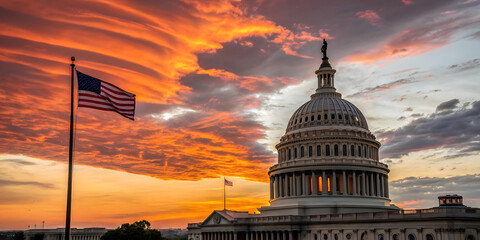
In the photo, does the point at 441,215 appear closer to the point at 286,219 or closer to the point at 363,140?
the point at 286,219

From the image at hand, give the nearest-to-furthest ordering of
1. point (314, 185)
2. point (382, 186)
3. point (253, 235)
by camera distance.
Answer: point (253, 235) → point (314, 185) → point (382, 186)

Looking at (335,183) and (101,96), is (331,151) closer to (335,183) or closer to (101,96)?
(335,183)

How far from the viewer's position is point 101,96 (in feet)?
126

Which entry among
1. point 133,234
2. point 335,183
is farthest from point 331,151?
point 133,234

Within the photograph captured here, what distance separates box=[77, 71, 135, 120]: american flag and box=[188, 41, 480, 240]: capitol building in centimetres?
5906

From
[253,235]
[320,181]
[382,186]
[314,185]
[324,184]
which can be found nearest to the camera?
[253,235]

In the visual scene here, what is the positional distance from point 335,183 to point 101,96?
80.5 metres

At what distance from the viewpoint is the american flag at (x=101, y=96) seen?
3712cm

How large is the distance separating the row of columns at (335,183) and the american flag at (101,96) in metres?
77.6

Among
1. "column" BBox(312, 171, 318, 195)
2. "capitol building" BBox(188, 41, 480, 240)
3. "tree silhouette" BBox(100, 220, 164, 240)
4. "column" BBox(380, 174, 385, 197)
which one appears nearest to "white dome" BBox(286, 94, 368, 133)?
"capitol building" BBox(188, 41, 480, 240)

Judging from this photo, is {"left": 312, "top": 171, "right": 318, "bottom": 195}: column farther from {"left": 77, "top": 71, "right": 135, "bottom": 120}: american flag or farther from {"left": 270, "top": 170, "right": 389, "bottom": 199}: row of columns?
{"left": 77, "top": 71, "right": 135, "bottom": 120}: american flag

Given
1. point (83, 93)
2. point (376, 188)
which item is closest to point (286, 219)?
point (376, 188)

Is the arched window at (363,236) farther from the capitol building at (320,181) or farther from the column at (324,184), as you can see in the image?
the column at (324,184)

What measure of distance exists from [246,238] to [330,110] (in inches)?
1398
